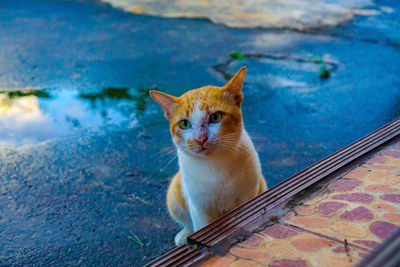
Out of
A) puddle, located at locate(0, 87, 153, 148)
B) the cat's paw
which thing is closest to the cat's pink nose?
the cat's paw

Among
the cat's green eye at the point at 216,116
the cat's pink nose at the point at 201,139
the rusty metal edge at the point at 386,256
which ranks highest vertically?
the cat's green eye at the point at 216,116

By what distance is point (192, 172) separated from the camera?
267 centimetres

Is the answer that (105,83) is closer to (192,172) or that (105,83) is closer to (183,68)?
(183,68)

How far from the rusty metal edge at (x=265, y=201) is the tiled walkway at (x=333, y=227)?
0.10 m

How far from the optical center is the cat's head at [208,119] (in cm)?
251

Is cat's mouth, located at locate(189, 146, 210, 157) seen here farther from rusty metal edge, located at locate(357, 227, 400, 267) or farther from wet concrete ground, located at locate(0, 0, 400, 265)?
rusty metal edge, located at locate(357, 227, 400, 267)

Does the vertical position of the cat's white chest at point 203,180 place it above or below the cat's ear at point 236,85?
below

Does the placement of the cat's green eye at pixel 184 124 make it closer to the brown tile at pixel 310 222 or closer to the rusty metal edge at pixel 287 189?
the rusty metal edge at pixel 287 189

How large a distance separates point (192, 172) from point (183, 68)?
13.7ft

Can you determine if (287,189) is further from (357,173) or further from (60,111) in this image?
(60,111)

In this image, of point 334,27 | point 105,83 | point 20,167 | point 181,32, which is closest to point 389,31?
point 334,27

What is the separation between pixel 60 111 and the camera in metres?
5.20

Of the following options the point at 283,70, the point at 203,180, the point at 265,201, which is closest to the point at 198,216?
the point at 203,180

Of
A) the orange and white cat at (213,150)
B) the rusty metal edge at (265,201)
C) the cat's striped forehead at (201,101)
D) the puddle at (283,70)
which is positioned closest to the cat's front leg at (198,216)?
the orange and white cat at (213,150)
